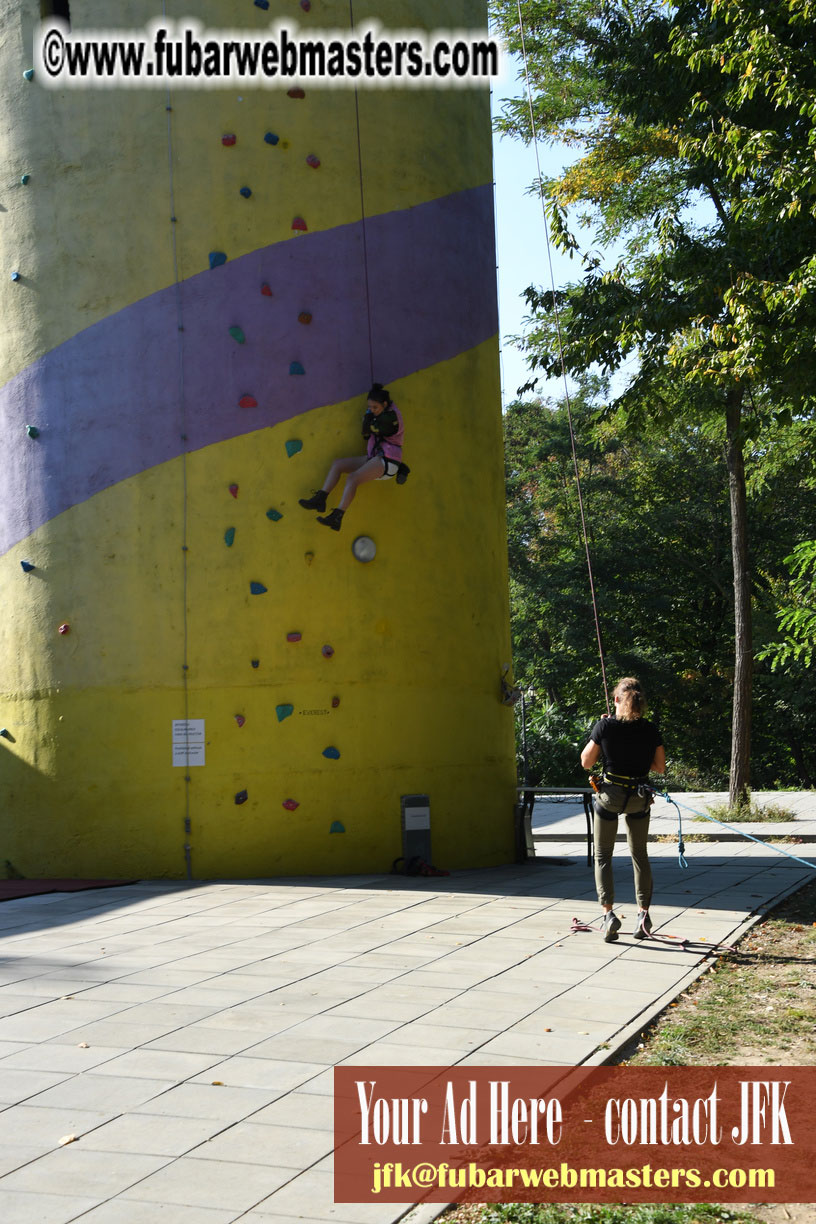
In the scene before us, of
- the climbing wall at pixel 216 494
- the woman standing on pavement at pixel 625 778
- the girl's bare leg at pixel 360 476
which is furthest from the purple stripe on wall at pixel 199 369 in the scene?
the woman standing on pavement at pixel 625 778

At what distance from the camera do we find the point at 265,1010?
21.9 feet

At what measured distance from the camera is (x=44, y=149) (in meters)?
13.4

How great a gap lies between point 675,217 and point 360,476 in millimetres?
5338

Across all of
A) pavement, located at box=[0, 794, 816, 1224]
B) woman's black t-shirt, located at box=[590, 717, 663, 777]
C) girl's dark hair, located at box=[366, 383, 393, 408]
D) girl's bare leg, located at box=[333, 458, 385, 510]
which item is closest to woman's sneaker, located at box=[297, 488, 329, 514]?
girl's bare leg, located at box=[333, 458, 385, 510]

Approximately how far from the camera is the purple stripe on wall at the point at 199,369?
42.3 feet

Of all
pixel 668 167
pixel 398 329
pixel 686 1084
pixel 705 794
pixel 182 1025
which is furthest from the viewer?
pixel 705 794

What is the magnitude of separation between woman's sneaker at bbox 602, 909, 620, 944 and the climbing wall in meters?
4.54

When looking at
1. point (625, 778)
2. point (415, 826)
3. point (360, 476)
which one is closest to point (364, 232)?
point (360, 476)

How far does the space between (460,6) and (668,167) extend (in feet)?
15.6

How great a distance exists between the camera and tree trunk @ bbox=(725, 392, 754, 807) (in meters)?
17.4

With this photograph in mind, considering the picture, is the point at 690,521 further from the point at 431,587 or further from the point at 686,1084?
the point at 686,1084

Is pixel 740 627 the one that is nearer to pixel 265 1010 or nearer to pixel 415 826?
pixel 415 826

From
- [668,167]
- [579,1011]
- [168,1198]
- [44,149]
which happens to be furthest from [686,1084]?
[668,167]

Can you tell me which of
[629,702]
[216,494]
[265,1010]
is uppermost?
[216,494]
